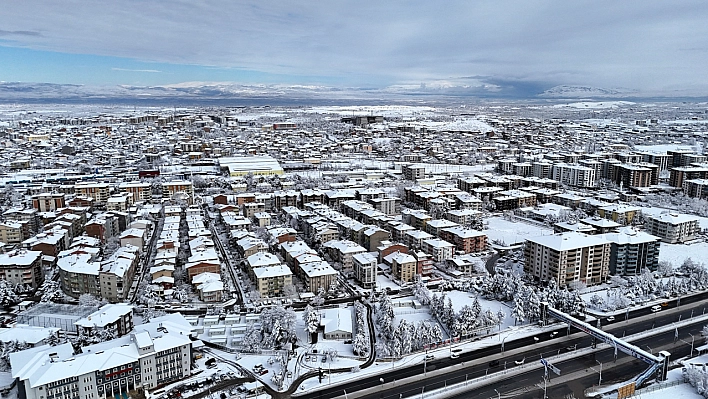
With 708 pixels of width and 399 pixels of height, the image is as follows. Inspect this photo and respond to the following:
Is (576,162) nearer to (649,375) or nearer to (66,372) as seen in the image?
(649,375)

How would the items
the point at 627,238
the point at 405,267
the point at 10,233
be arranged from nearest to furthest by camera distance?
1. the point at 405,267
2. the point at 627,238
3. the point at 10,233

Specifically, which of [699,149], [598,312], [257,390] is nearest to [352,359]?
[257,390]

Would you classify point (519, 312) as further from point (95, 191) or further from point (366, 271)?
point (95, 191)

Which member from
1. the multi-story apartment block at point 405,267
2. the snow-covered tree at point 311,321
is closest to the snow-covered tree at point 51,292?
the snow-covered tree at point 311,321

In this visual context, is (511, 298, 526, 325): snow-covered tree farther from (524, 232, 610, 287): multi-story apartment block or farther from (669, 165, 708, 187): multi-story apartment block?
(669, 165, 708, 187): multi-story apartment block

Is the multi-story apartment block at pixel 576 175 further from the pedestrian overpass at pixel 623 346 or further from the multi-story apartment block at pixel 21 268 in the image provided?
the multi-story apartment block at pixel 21 268

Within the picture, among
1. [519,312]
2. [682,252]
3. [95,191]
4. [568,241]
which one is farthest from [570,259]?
[95,191]

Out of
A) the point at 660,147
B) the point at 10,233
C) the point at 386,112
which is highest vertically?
the point at 386,112

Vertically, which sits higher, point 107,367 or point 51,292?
point 107,367
